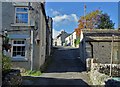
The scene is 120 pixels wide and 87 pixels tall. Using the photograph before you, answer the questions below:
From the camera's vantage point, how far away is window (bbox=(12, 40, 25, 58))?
78.1ft

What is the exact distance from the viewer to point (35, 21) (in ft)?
78.5

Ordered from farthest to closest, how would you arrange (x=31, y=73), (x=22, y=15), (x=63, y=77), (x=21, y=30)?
(x=22, y=15), (x=21, y=30), (x=31, y=73), (x=63, y=77)

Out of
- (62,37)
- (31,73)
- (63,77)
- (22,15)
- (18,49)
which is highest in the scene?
(62,37)

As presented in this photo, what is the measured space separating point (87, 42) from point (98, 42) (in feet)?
3.98

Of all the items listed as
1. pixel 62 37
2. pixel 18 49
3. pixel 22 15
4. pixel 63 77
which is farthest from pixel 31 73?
pixel 62 37

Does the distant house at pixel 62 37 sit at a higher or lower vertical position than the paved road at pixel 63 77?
higher

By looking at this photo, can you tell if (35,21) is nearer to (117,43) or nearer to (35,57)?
(35,57)

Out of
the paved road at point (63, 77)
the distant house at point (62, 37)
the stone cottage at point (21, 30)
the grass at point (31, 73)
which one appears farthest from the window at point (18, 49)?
the distant house at point (62, 37)

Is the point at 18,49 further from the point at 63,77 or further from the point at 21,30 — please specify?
the point at 63,77

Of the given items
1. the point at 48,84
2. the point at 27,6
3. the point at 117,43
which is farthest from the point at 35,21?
the point at 117,43

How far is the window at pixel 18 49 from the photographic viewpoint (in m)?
23.8

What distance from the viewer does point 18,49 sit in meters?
23.9

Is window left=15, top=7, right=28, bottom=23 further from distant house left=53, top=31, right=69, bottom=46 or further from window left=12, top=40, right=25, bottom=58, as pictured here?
distant house left=53, top=31, right=69, bottom=46

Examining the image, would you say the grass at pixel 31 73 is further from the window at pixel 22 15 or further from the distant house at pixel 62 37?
the distant house at pixel 62 37
